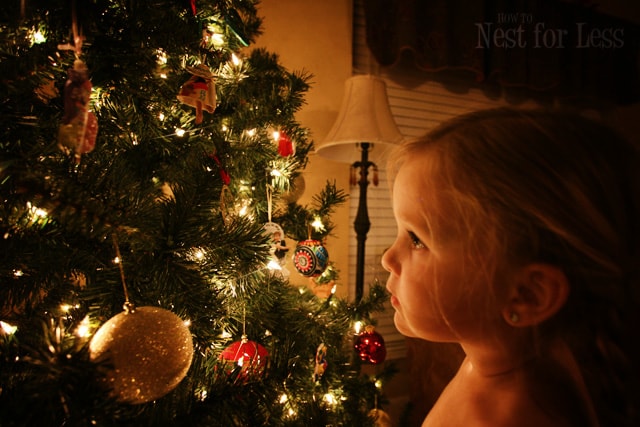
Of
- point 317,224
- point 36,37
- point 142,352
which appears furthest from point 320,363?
point 36,37

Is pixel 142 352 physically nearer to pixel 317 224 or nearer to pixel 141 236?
pixel 141 236

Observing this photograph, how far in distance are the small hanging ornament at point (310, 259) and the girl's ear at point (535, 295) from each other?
0.52 metres

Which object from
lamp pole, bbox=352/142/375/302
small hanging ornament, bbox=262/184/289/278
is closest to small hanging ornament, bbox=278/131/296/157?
small hanging ornament, bbox=262/184/289/278

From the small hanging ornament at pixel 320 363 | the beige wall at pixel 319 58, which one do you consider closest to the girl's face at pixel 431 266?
the small hanging ornament at pixel 320 363

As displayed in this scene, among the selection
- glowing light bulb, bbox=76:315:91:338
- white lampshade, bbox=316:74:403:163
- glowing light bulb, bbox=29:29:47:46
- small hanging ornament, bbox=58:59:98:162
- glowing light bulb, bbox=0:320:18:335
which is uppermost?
white lampshade, bbox=316:74:403:163

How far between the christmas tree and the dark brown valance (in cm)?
102

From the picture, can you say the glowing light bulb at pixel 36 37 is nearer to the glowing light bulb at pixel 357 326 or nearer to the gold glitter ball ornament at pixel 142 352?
the gold glitter ball ornament at pixel 142 352

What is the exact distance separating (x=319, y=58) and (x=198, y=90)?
1.06 m

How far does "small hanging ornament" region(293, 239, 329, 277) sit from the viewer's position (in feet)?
2.77

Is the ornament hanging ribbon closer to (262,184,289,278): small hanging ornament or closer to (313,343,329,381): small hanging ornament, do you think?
(262,184,289,278): small hanging ornament

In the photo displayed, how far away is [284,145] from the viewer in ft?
2.69

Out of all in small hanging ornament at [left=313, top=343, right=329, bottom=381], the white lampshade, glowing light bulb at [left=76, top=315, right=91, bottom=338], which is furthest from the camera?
the white lampshade

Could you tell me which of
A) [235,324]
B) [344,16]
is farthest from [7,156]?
[344,16]

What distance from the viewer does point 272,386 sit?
44 cm
